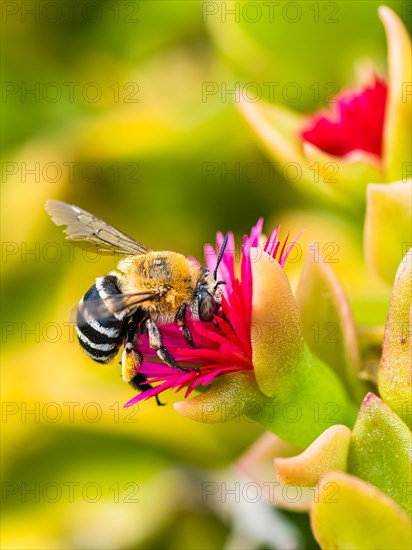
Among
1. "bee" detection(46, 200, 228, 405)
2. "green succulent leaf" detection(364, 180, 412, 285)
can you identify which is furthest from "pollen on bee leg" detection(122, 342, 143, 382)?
"green succulent leaf" detection(364, 180, 412, 285)

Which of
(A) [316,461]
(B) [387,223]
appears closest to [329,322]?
(B) [387,223]

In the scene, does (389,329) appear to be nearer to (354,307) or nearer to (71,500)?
(354,307)

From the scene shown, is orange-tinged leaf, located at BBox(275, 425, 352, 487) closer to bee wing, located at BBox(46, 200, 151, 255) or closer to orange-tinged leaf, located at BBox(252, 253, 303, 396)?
orange-tinged leaf, located at BBox(252, 253, 303, 396)

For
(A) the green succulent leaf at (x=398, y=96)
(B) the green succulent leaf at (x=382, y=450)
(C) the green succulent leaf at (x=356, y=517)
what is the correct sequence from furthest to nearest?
(A) the green succulent leaf at (x=398, y=96), (B) the green succulent leaf at (x=382, y=450), (C) the green succulent leaf at (x=356, y=517)

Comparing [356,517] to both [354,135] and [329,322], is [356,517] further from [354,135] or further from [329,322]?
[354,135]

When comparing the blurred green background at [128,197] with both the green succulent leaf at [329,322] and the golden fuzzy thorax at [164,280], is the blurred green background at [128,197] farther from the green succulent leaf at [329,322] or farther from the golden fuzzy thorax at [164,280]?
the golden fuzzy thorax at [164,280]

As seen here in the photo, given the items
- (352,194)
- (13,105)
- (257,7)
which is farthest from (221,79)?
(352,194)

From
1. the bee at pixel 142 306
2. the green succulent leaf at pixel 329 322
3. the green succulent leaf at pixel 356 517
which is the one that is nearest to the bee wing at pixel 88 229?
the bee at pixel 142 306
